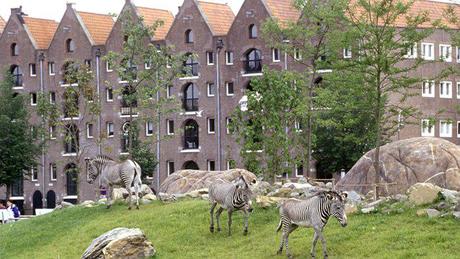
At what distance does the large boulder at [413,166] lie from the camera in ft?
150

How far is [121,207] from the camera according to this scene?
46250 mm

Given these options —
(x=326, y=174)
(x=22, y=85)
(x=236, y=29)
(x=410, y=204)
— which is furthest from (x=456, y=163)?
(x=22, y=85)

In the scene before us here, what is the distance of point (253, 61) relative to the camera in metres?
91.1

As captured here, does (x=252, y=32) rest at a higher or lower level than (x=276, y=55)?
higher

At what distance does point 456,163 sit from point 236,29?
46.7 meters

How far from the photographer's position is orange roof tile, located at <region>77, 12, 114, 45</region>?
10010cm

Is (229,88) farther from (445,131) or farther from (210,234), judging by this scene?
(210,234)

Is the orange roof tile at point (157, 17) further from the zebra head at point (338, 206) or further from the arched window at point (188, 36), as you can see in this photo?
the zebra head at point (338, 206)

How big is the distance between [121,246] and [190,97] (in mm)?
59447

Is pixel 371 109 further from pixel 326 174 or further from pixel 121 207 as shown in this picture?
pixel 326 174

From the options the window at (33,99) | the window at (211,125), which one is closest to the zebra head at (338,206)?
the window at (211,125)

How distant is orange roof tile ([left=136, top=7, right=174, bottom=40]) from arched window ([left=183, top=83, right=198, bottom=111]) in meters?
4.86

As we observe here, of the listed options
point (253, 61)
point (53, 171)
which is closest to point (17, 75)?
point (53, 171)

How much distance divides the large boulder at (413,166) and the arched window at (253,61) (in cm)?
4309
